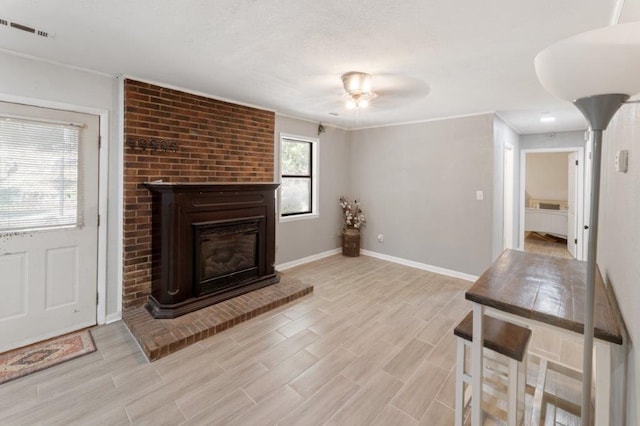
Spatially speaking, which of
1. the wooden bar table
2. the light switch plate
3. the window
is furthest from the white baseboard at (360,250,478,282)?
the light switch plate

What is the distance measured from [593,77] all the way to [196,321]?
9.91 ft

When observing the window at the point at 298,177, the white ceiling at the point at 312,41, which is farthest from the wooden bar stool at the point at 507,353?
the window at the point at 298,177

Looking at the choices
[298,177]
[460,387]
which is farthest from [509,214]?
[460,387]

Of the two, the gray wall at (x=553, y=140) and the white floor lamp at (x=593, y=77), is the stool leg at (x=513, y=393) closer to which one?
the white floor lamp at (x=593, y=77)

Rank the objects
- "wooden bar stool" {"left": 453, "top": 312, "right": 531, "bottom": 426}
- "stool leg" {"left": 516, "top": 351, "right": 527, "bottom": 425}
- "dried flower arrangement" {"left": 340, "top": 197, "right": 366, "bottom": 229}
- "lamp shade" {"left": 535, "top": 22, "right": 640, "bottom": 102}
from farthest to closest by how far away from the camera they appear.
→ 1. "dried flower arrangement" {"left": 340, "top": 197, "right": 366, "bottom": 229}
2. "stool leg" {"left": 516, "top": 351, "right": 527, "bottom": 425}
3. "wooden bar stool" {"left": 453, "top": 312, "right": 531, "bottom": 426}
4. "lamp shade" {"left": 535, "top": 22, "right": 640, "bottom": 102}

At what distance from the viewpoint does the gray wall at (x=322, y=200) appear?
4477 mm

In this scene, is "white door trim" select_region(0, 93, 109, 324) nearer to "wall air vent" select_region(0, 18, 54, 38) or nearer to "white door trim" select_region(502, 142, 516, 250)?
"wall air vent" select_region(0, 18, 54, 38)

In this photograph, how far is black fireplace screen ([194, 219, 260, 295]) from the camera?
2998mm

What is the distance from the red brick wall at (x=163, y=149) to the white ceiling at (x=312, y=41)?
0.65 ft

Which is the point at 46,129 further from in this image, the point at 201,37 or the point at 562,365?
the point at 562,365

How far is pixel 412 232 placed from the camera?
4719mm

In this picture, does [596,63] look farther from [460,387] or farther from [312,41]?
[312,41]

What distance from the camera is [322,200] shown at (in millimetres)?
5082

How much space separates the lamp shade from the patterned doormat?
334 centimetres
